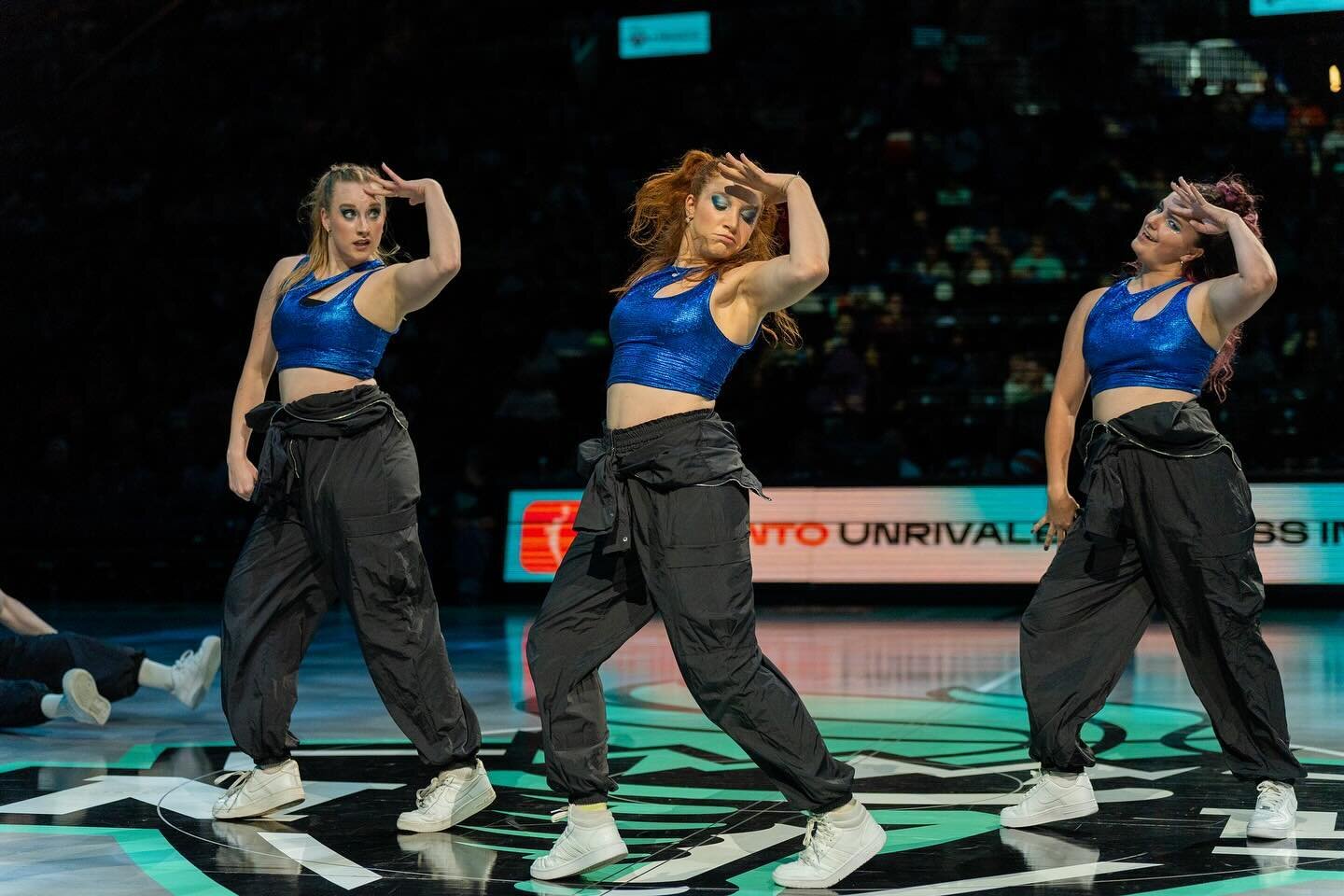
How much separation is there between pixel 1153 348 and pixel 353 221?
7.45 feet

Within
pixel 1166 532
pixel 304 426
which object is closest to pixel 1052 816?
pixel 1166 532

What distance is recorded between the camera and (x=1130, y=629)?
418cm

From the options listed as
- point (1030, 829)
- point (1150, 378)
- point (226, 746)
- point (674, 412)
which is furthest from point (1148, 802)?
point (226, 746)

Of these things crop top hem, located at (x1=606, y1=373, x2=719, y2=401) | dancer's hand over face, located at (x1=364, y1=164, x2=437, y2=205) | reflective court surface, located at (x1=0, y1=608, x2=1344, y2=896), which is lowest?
reflective court surface, located at (x1=0, y1=608, x2=1344, y2=896)

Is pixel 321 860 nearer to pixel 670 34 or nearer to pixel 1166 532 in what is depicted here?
pixel 1166 532

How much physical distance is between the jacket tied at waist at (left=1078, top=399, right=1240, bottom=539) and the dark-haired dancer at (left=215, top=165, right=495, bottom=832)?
1.81 meters

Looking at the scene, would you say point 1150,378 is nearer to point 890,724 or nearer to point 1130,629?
point 1130,629

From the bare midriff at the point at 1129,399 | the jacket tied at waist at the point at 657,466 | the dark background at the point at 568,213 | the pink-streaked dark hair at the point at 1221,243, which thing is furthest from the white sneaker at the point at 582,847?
the dark background at the point at 568,213

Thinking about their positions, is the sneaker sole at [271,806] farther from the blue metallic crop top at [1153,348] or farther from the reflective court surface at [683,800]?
the blue metallic crop top at [1153,348]

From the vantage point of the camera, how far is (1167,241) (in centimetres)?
424

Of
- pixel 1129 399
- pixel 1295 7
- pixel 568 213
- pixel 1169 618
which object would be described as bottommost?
pixel 1169 618

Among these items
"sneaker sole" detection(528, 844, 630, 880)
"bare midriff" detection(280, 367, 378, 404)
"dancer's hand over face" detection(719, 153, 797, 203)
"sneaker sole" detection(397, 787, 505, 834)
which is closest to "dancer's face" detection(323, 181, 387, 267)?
"bare midriff" detection(280, 367, 378, 404)

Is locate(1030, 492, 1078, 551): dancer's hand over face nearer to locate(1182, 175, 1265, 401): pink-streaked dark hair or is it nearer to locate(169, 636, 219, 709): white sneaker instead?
locate(1182, 175, 1265, 401): pink-streaked dark hair

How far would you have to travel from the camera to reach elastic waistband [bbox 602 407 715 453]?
142 inches
